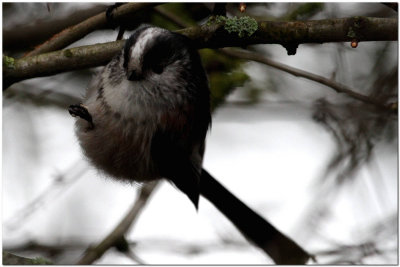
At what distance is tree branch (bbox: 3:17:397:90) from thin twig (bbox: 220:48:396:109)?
31 centimetres

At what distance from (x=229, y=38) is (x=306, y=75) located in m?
0.54

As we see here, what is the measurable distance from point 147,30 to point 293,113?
3.73 feet

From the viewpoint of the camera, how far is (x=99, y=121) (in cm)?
299

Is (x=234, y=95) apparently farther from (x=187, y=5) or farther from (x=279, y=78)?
(x=187, y=5)

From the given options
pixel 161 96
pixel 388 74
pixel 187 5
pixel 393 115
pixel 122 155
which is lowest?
pixel 122 155

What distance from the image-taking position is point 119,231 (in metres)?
2.99

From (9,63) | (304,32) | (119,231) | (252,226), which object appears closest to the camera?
(304,32)

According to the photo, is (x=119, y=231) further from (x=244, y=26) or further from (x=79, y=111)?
(x=244, y=26)

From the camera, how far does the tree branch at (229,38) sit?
2.58 meters

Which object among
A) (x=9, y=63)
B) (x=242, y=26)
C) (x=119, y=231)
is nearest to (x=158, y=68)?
(x=242, y=26)

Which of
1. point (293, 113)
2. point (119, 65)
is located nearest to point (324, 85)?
point (293, 113)

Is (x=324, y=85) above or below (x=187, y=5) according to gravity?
below

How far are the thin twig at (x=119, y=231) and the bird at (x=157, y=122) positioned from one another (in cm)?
12

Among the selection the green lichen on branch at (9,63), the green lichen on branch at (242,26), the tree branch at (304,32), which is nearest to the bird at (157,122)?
the tree branch at (304,32)
